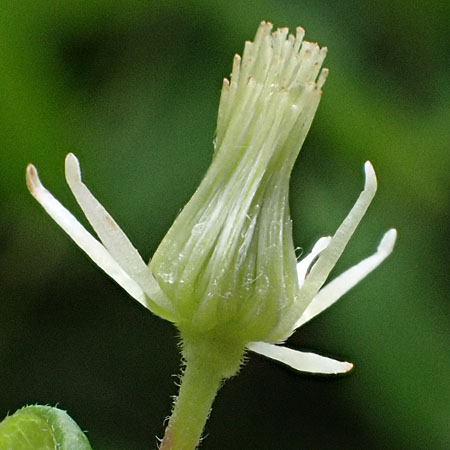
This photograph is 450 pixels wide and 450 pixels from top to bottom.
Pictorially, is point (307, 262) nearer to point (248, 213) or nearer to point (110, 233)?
point (248, 213)

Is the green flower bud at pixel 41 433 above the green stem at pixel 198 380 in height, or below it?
below

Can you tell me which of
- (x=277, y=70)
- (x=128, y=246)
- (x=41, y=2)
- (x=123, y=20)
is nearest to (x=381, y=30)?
(x=123, y=20)

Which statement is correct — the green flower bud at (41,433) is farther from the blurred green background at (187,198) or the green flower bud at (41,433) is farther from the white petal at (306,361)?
the blurred green background at (187,198)

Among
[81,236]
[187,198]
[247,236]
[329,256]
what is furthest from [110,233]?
[187,198]

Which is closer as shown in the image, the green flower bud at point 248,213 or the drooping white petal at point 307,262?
the green flower bud at point 248,213

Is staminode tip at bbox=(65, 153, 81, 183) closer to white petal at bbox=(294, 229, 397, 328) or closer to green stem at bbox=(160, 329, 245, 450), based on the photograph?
green stem at bbox=(160, 329, 245, 450)

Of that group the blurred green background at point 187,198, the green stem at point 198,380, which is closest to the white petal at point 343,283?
the green stem at point 198,380
